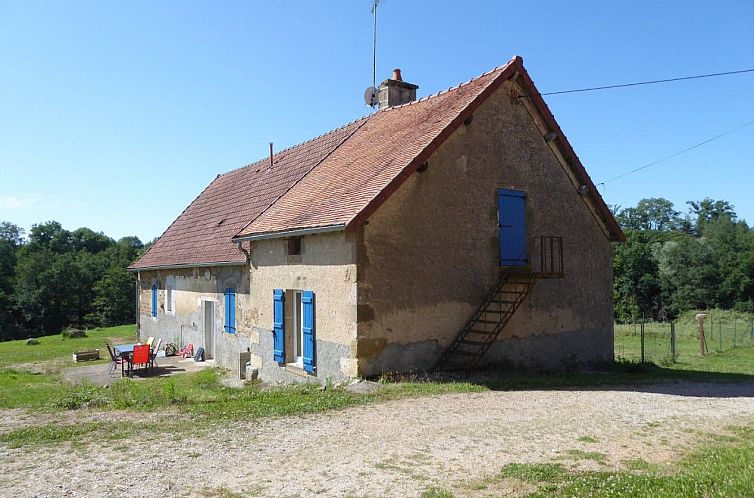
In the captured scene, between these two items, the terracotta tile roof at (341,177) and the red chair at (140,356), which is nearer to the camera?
the terracotta tile roof at (341,177)

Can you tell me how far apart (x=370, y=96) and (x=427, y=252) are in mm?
8452

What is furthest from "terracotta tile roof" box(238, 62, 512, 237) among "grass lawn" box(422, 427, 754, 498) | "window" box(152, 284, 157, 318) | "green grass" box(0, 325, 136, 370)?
"green grass" box(0, 325, 136, 370)

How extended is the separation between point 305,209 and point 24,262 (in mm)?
53310

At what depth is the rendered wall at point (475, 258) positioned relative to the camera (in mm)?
9992

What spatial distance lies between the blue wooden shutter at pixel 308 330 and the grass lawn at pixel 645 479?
20.0 feet

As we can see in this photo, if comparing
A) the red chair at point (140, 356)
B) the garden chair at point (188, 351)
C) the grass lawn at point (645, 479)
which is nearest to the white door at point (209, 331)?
the garden chair at point (188, 351)

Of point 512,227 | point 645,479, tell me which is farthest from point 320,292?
point 645,479

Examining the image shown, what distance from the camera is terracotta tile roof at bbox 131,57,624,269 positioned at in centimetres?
1038

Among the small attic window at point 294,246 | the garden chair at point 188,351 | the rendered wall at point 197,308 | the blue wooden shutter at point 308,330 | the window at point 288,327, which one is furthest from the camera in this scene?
the garden chair at point 188,351

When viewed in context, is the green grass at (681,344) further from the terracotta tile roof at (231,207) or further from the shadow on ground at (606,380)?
the terracotta tile roof at (231,207)

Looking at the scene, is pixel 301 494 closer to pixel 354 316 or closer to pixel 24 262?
pixel 354 316

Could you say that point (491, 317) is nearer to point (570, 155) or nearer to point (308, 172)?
point (570, 155)

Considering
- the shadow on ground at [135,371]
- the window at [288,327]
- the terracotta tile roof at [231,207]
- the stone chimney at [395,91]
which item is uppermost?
the stone chimney at [395,91]

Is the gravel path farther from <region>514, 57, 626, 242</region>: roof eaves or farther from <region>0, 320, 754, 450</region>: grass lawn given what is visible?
<region>514, 57, 626, 242</region>: roof eaves
